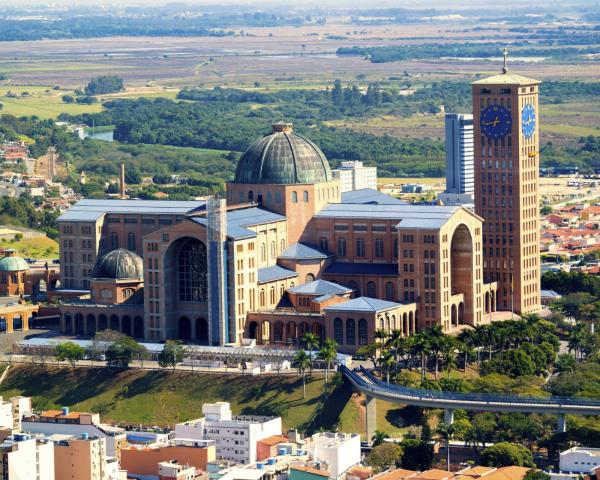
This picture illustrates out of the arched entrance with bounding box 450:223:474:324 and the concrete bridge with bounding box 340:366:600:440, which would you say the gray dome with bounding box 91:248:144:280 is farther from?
the concrete bridge with bounding box 340:366:600:440

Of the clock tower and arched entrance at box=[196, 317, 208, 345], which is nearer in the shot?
arched entrance at box=[196, 317, 208, 345]

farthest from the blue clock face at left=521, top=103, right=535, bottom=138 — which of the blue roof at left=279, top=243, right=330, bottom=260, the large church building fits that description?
the blue roof at left=279, top=243, right=330, bottom=260

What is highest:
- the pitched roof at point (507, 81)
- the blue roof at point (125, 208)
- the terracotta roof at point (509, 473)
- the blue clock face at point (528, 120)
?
the pitched roof at point (507, 81)

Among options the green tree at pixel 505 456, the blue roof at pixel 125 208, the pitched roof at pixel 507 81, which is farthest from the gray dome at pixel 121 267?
the green tree at pixel 505 456

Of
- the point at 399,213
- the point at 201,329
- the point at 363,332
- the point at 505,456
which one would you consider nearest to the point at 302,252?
the point at 399,213

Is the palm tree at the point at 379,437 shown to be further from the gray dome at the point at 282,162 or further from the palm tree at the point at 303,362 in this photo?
the gray dome at the point at 282,162

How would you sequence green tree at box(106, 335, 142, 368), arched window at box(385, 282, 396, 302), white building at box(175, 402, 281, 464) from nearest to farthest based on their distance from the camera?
white building at box(175, 402, 281, 464)
green tree at box(106, 335, 142, 368)
arched window at box(385, 282, 396, 302)

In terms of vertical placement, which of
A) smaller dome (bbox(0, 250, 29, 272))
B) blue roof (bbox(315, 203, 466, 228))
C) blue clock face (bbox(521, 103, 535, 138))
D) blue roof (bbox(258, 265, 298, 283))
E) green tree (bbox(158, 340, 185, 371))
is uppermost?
blue clock face (bbox(521, 103, 535, 138))
